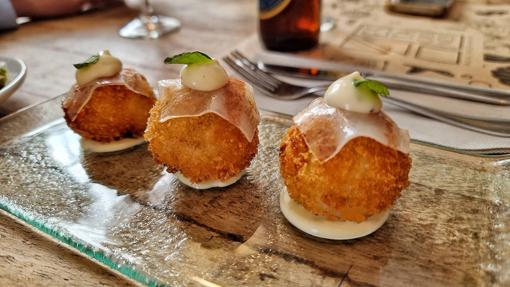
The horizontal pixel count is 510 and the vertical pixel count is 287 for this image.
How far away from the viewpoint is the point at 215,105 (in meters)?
0.96

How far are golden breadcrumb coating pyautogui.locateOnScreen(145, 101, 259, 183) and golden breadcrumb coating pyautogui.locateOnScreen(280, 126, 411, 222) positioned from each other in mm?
177

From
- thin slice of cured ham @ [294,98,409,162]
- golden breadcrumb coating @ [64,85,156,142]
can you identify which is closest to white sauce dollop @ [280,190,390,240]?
thin slice of cured ham @ [294,98,409,162]

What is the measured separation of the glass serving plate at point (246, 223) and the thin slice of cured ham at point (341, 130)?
0.15 m

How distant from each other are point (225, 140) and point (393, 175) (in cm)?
34

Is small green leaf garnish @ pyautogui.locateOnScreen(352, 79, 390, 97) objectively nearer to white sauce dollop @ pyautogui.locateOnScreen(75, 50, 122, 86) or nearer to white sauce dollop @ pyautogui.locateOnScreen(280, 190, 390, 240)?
white sauce dollop @ pyautogui.locateOnScreen(280, 190, 390, 240)

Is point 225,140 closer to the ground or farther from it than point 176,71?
farther from it

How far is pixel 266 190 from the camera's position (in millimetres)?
976

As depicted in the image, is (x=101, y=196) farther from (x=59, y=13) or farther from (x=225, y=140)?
(x=59, y=13)

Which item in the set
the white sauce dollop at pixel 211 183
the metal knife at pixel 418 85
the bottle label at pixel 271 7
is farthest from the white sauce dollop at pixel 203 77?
the bottle label at pixel 271 7

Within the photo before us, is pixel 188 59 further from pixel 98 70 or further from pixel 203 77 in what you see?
pixel 98 70

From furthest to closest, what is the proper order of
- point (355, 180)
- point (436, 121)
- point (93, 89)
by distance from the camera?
1. point (436, 121)
2. point (93, 89)
3. point (355, 180)

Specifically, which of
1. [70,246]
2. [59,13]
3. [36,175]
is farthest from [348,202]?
[59,13]

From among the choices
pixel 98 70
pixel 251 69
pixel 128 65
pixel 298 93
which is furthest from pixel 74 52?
pixel 298 93

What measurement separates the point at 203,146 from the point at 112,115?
0.31m
